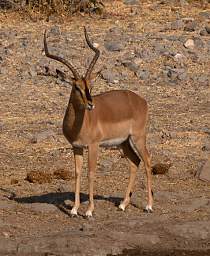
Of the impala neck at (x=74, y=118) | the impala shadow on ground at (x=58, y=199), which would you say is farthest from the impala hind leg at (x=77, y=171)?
the impala shadow on ground at (x=58, y=199)

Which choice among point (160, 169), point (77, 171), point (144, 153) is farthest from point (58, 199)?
point (160, 169)

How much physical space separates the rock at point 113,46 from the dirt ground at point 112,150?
3 cm

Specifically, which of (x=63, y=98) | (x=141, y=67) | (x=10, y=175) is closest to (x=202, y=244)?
(x=10, y=175)

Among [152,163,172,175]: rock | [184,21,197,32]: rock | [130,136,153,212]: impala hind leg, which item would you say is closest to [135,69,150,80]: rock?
[184,21,197,32]: rock

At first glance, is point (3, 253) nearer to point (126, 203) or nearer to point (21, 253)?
point (21, 253)

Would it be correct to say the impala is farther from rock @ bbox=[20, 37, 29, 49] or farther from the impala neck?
rock @ bbox=[20, 37, 29, 49]

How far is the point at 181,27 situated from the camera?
23.7m

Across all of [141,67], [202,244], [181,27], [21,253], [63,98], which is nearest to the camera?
[21,253]

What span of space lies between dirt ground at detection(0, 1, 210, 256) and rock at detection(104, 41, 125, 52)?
0.03 meters

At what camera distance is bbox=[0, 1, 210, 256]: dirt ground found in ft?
34.6

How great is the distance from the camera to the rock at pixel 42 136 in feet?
50.9

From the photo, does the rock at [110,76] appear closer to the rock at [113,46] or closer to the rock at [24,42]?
the rock at [113,46]

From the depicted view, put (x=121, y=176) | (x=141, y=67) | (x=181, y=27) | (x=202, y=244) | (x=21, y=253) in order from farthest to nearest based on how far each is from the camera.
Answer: (x=181, y=27) → (x=141, y=67) → (x=121, y=176) → (x=202, y=244) → (x=21, y=253)

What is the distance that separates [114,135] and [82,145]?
503 millimetres
